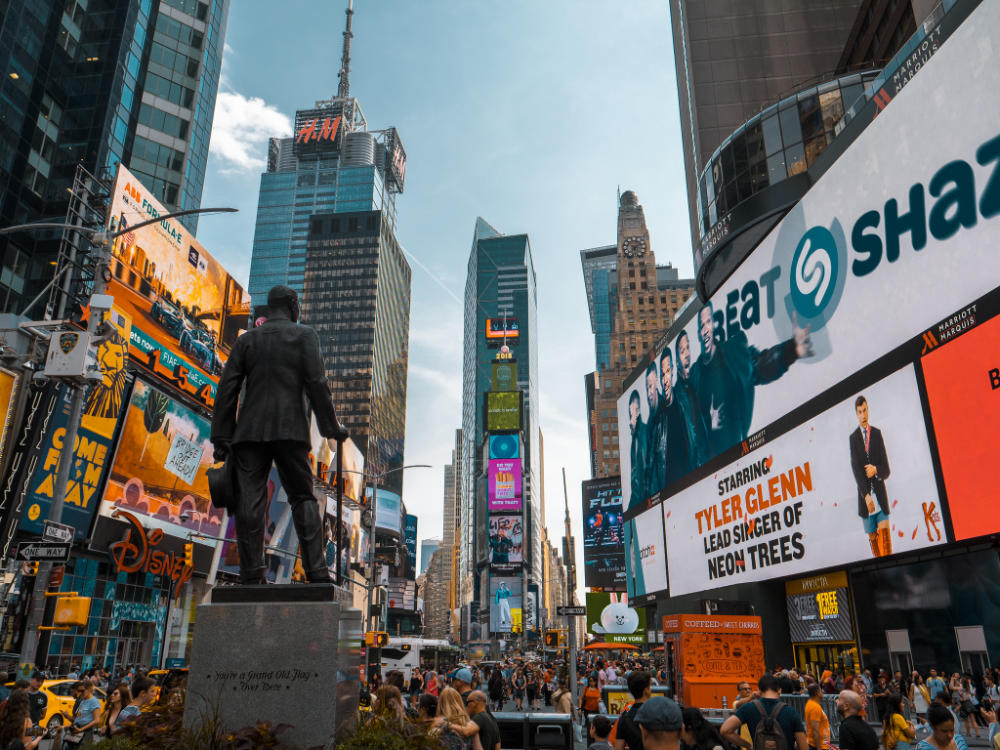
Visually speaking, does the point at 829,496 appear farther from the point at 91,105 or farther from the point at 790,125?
the point at 91,105

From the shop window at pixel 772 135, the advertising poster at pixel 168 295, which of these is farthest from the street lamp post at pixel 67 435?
the shop window at pixel 772 135

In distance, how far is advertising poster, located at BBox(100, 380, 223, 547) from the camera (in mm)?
36188

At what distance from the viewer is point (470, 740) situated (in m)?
7.79

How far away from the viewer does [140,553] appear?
36.8 metres

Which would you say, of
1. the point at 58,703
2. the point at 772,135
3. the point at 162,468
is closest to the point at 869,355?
the point at 772,135

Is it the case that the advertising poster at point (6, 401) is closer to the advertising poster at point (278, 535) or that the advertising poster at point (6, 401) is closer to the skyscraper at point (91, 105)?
the advertising poster at point (278, 535)

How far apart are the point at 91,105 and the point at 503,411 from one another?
3616 inches

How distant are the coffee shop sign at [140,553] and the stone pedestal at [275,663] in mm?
32807

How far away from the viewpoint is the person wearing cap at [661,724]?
4.53m

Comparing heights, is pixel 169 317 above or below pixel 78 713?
above

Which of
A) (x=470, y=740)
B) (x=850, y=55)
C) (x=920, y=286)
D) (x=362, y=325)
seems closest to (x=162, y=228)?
(x=920, y=286)

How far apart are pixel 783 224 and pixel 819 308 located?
4.75 metres

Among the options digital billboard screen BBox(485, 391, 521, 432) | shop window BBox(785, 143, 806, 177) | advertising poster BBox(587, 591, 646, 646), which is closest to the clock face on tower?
digital billboard screen BBox(485, 391, 521, 432)

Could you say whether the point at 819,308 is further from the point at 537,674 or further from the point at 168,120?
the point at 168,120
